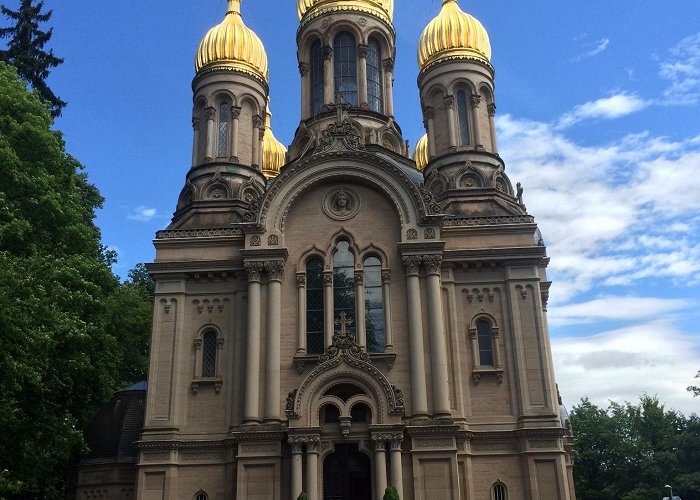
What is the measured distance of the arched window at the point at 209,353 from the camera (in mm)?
25422

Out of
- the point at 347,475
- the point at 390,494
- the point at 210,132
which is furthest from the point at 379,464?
the point at 210,132

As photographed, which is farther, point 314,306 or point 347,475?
point 314,306

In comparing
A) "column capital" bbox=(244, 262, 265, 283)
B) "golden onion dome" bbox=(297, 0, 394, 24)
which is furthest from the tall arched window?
"golden onion dome" bbox=(297, 0, 394, 24)

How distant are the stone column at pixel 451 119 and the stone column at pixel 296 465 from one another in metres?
13.6

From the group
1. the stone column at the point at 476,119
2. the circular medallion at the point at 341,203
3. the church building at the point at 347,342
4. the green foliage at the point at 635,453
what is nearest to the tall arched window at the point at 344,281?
the church building at the point at 347,342

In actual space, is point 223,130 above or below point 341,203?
above

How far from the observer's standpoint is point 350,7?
115ft

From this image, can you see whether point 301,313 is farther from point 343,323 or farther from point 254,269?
point 254,269

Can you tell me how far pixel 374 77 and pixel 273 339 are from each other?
15.4 metres

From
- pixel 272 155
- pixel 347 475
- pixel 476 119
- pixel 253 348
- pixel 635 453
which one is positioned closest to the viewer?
pixel 347 475

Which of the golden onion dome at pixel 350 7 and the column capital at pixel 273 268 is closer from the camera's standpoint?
the column capital at pixel 273 268

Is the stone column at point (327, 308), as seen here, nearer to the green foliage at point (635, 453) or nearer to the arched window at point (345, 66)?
the arched window at point (345, 66)

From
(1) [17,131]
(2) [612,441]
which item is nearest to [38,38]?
(1) [17,131]

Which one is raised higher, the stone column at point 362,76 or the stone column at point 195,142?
the stone column at point 362,76
